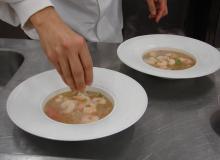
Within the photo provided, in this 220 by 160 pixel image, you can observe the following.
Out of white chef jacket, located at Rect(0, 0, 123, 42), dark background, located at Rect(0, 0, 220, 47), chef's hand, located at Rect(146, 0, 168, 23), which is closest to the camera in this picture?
chef's hand, located at Rect(146, 0, 168, 23)

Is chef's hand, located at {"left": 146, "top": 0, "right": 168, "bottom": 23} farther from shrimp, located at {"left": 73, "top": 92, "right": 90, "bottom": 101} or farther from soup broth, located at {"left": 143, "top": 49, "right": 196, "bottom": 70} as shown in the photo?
shrimp, located at {"left": 73, "top": 92, "right": 90, "bottom": 101}

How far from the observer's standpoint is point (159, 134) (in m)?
0.78

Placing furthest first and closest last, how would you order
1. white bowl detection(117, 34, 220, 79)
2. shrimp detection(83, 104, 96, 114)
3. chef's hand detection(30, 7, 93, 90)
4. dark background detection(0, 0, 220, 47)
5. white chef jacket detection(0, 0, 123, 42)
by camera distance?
dark background detection(0, 0, 220, 47)
white chef jacket detection(0, 0, 123, 42)
white bowl detection(117, 34, 220, 79)
shrimp detection(83, 104, 96, 114)
chef's hand detection(30, 7, 93, 90)

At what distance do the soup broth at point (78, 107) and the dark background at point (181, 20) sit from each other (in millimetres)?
1150

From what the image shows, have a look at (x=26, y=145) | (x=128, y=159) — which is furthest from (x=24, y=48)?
(x=128, y=159)

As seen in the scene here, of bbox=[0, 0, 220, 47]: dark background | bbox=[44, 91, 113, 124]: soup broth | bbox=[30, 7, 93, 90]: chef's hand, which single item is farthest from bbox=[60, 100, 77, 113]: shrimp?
bbox=[0, 0, 220, 47]: dark background

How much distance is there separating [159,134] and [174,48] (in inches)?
16.7

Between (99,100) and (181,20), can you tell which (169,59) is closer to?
(99,100)

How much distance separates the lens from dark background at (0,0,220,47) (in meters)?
1.95

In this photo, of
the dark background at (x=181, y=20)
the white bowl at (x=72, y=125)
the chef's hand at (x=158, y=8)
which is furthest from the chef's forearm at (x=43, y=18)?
the dark background at (x=181, y=20)

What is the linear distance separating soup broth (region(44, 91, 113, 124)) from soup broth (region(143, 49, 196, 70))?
0.23 meters

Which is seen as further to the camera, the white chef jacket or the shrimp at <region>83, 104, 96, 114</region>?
the white chef jacket

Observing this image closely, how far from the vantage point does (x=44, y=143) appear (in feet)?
2.44

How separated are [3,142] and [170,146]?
36 cm
